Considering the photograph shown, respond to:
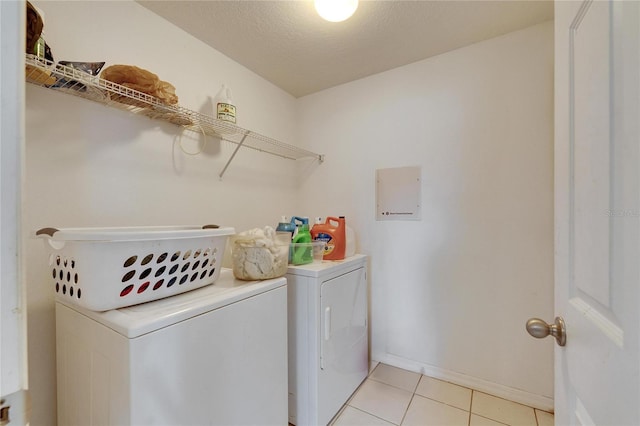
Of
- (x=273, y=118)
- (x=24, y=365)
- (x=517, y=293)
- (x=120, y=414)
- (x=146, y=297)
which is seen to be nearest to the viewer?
(x=24, y=365)

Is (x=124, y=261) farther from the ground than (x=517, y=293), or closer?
farther from the ground

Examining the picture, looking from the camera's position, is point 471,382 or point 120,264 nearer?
point 120,264

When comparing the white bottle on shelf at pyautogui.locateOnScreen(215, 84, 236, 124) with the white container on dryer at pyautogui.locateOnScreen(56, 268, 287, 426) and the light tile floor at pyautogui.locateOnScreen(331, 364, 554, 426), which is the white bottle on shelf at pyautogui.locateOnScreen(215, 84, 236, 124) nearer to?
the white container on dryer at pyautogui.locateOnScreen(56, 268, 287, 426)

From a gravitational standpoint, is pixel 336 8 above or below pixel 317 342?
above

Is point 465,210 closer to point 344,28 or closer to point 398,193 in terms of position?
point 398,193

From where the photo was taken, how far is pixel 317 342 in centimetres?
140

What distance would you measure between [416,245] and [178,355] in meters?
1.62

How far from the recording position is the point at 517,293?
1.63m

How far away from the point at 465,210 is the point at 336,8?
56.1 inches

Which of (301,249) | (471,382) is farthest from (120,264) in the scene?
(471,382)

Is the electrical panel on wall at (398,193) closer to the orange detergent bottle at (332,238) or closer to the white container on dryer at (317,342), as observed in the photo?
the orange detergent bottle at (332,238)

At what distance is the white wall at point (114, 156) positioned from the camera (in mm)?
1075
